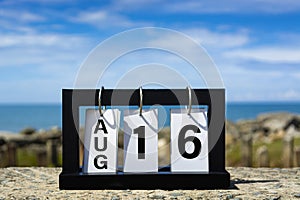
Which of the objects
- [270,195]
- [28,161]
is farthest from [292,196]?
[28,161]

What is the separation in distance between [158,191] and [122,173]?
0.44 m

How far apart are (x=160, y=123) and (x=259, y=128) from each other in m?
28.2

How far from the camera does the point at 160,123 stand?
530cm

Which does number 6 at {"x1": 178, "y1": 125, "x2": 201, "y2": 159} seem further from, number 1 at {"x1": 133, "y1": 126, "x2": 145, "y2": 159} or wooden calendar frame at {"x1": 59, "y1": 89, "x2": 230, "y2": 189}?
number 1 at {"x1": 133, "y1": 126, "x2": 145, "y2": 159}

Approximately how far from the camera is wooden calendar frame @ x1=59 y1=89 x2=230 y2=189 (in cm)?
521

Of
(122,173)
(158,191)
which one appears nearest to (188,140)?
(158,191)

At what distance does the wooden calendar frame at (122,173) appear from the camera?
5.21 metres

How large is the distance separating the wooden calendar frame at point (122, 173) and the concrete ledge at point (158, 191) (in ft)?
0.30

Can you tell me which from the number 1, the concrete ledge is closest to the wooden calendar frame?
the concrete ledge

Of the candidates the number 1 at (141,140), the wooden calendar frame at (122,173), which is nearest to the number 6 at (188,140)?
the wooden calendar frame at (122,173)

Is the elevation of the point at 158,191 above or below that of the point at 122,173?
below

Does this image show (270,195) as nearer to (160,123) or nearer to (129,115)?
(160,123)

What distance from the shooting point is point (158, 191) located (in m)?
5.20

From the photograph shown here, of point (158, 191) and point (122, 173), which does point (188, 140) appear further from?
point (122, 173)
